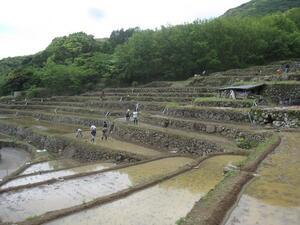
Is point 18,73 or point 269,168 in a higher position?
point 18,73

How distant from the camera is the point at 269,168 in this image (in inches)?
430

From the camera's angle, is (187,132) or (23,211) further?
(187,132)

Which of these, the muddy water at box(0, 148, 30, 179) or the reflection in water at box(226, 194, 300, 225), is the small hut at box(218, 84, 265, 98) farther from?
the reflection in water at box(226, 194, 300, 225)

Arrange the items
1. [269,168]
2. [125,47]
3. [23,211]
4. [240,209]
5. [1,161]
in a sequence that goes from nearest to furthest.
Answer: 1. [240,209]
2. [23,211]
3. [269,168]
4. [1,161]
5. [125,47]

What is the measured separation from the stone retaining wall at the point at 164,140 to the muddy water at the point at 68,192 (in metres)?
3.24

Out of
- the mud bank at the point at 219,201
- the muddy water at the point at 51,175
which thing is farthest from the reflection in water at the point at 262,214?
the muddy water at the point at 51,175

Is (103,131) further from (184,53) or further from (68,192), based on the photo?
(184,53)

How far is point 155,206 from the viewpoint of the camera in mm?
9289

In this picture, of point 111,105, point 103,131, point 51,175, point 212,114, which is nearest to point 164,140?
point 212,114

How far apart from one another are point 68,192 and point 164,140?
9.70 meters

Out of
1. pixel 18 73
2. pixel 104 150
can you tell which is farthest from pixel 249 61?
pixel 18 73

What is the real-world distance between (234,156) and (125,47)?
38106 mm

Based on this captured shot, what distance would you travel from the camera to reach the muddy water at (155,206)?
8305 millimetres

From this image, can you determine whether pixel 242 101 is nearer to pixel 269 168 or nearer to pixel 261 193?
pixel 269 168
